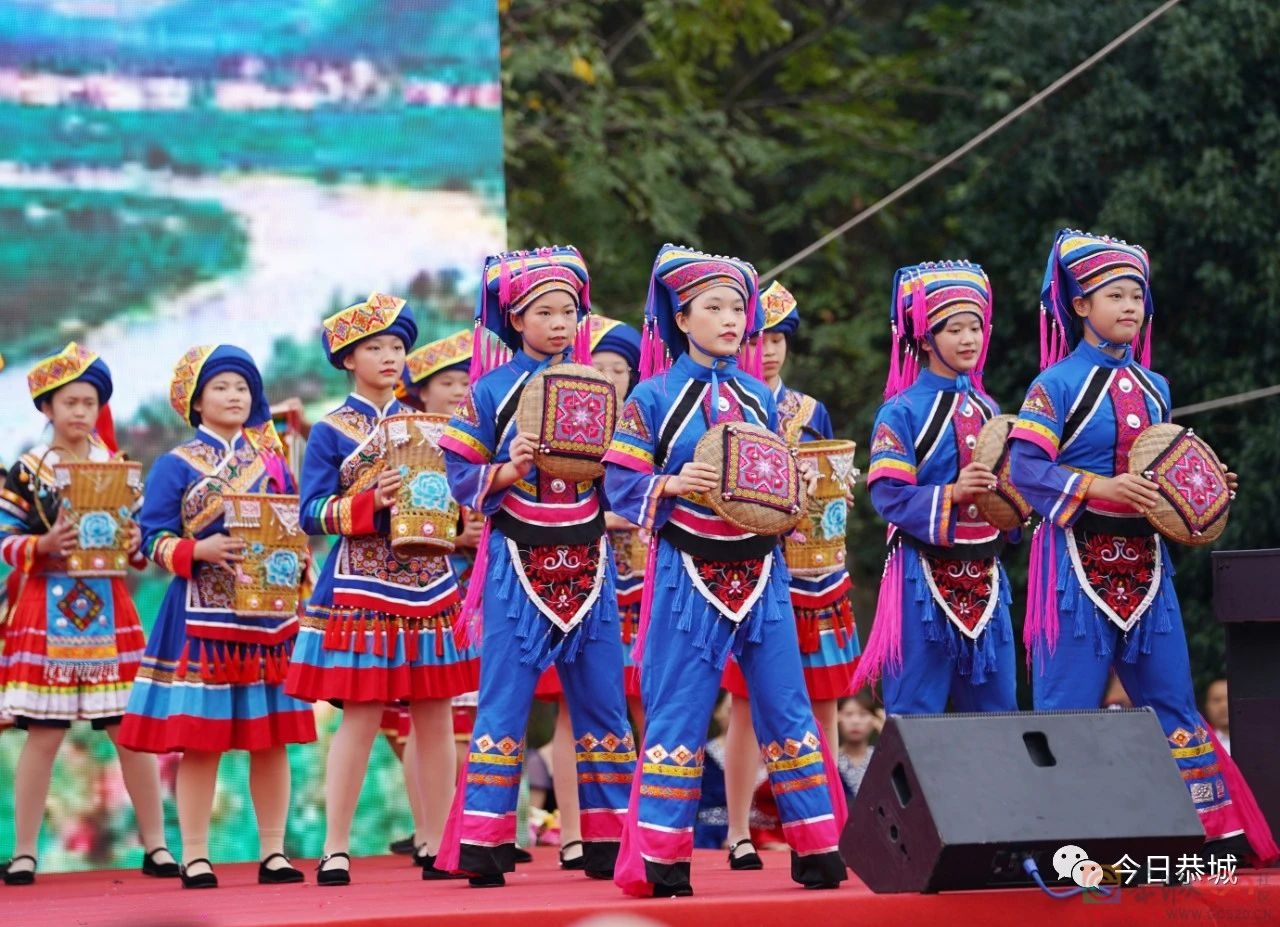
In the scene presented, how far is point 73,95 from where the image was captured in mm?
8000

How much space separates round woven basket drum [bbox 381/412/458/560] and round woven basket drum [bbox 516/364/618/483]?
60cm

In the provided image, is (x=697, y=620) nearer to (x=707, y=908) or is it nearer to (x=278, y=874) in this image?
(x=707, y=908)

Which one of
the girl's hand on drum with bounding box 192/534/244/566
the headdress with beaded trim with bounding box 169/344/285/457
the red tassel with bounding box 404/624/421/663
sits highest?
the headdress with beaded trim with bounding box 169/344/285/457

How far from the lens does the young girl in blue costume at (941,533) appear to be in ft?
19.6

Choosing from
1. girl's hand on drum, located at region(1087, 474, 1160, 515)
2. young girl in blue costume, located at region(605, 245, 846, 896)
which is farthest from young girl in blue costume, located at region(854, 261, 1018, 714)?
young girl in blue costume, located at region(605, 245, 846, 896)

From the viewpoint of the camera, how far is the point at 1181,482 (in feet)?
18.6

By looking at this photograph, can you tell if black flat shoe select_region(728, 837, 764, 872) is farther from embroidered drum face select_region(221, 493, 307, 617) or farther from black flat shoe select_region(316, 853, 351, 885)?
embroidered drum face select_region(221, 493, 307, 617)

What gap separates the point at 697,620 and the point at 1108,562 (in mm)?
1256

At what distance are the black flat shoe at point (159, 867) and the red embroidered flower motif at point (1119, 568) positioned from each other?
332 centimetres

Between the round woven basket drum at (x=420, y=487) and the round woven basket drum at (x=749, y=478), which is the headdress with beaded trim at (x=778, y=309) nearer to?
the round woven basket drum at (x=420, y=487)

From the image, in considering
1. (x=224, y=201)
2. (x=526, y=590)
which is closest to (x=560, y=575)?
(x=526, y=590)

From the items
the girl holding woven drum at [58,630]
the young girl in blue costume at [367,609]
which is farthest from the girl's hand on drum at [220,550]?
the girl holding woven drum at [58,630]

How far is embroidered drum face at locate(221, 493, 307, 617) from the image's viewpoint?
21.4 feet

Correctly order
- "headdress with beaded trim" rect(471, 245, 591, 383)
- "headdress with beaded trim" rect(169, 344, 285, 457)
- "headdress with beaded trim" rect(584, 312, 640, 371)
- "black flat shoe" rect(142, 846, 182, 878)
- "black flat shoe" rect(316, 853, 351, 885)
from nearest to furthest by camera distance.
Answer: "headdress with beaded trim" rect(471, 245, 591, 383) < "black flat shoe" rect(316, 853, 351, 885) < "headdress with beaded trim" rect(169, 344, 285, 457) < "black flat shoe" rect(142, 846, 182, 878) < "headdress with beaded trim" rect(584, 312, 640, 371)
